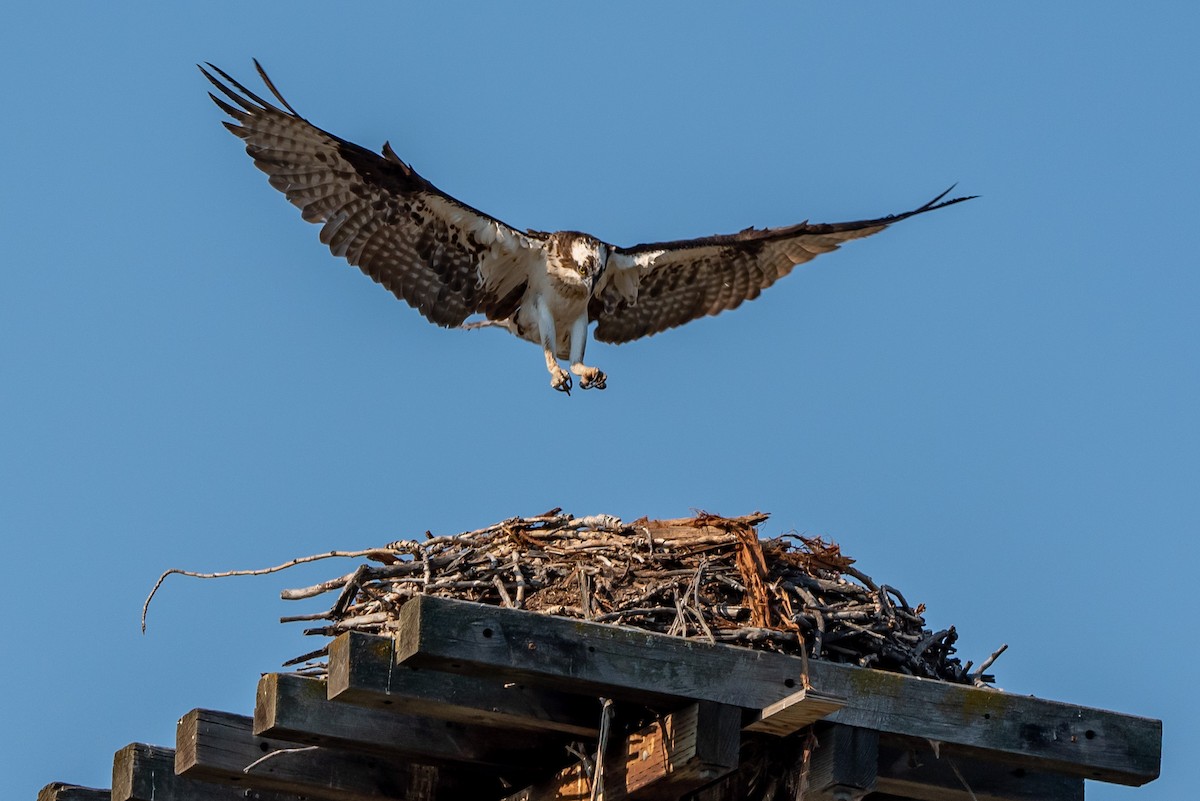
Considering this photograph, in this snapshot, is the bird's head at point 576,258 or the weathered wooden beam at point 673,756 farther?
the bird's head at point 576,258

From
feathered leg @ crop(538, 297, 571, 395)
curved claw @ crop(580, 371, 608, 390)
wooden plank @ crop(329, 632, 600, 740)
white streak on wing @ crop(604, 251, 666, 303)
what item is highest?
white streak on wing @ crop(604, 251, 666, 303)

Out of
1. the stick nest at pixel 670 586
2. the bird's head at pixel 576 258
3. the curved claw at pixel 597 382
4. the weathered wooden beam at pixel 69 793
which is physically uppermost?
the bird's head at pixel 576 258

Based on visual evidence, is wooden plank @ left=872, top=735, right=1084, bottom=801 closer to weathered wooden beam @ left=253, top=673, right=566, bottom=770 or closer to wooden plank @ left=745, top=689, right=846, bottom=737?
wooden plank @ left=745, top=689, right=846, bottom=737

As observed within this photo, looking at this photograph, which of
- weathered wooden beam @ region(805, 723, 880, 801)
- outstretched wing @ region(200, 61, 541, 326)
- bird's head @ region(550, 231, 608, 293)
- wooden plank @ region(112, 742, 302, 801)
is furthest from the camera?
bird's head @ region(550, 231, 608, 293)

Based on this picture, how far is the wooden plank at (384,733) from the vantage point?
5.17m

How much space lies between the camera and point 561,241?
912cm

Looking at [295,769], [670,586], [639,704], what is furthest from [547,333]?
[639,704]

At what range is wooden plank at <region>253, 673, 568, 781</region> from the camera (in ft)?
17.0

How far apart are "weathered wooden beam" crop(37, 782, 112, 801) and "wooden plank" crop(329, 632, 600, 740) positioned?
169cm

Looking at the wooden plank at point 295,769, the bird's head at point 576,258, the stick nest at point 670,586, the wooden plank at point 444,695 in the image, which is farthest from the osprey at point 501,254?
the wooden plank at point 444,695

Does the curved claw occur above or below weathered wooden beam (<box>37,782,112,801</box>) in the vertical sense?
above

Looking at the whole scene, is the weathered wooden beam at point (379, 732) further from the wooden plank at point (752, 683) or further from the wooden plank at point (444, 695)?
the wooden plank at point (752, 683)

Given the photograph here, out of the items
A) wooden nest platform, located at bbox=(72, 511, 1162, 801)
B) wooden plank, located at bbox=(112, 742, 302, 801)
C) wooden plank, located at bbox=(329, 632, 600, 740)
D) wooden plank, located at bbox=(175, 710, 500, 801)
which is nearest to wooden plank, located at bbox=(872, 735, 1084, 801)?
wooden nest platform, located at bbox=(72, 511, 1162, 801)

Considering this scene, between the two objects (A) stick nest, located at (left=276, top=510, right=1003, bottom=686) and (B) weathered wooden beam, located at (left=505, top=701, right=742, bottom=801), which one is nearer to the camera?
(B) weathered wooden beam, located at (left=505, top=701, right=742, bottom=801)
